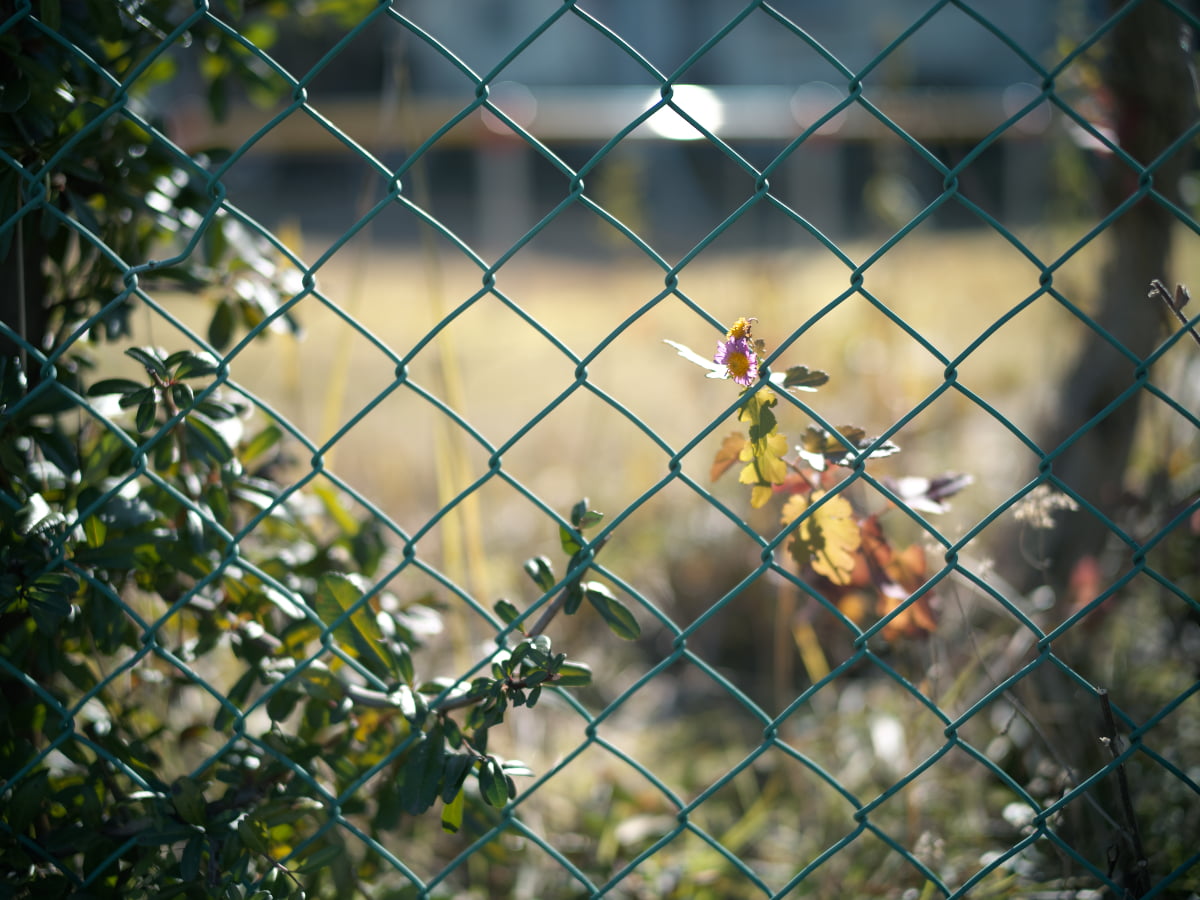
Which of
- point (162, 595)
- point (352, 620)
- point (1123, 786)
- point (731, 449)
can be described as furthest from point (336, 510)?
point (1123, 786)

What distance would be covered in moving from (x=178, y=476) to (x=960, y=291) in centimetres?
539

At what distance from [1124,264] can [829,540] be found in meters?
1.32

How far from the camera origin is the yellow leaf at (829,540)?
1132mm

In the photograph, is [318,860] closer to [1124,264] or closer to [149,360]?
[149,360]

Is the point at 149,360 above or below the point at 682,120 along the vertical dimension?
below

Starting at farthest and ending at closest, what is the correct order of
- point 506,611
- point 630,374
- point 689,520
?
point 630,374, point 689,520, point 506,611

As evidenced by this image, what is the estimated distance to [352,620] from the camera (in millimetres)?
1191

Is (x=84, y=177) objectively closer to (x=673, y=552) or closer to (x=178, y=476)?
(x=178, y=476)

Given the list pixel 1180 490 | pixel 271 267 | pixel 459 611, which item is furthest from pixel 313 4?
pixel 1180 490

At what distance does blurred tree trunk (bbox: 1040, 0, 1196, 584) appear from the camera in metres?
1.84

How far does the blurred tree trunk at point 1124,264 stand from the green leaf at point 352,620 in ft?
4.44

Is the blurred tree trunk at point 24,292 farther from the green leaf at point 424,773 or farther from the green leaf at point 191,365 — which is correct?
the green leaf at point 424,773

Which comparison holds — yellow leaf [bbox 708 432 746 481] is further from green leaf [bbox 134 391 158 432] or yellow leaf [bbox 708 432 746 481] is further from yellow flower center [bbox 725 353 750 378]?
green leaf [bbox 134 391 158 432]

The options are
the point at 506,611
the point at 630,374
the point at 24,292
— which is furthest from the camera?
the point at 630,374
